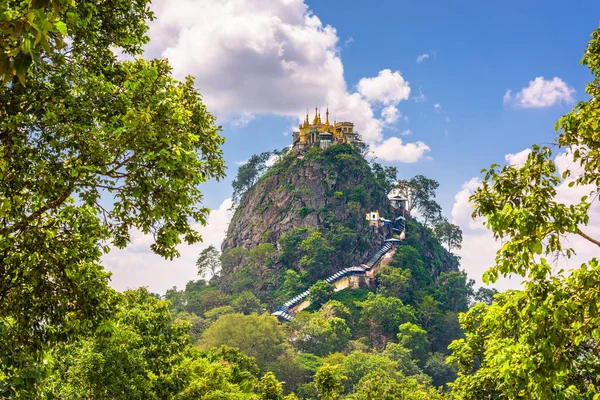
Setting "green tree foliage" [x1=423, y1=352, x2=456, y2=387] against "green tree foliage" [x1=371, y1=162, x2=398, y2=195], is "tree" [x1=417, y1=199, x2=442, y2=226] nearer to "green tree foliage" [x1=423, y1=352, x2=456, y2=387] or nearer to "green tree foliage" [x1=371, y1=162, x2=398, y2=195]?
"green tree foliage" [x1=371, y1=162, x2=398, y2=195]

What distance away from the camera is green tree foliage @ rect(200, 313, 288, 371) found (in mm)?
38719

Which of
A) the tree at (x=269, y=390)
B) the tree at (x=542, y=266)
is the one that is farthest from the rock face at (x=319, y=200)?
the tree at (x=542, y=266)

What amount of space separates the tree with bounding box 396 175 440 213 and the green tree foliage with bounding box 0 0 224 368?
2814 inches

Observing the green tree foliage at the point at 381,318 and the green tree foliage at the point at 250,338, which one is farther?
the green tree foliage at the point at 381,318

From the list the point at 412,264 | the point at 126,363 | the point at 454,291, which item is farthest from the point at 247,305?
the point at 126,363

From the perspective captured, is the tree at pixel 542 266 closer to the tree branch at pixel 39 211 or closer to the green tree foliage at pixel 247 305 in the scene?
the tree branch at pixel 39 211

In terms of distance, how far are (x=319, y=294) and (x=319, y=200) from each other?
17.1 metres

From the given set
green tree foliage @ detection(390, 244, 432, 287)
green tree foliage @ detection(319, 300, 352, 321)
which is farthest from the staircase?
green tree foliage @ detection(319, 300, 352, 321)

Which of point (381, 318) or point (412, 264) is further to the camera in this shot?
point (412, 264)

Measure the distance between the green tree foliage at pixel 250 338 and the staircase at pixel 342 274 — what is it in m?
11.4

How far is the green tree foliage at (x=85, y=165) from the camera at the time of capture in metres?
5.27

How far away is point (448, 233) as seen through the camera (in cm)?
7750

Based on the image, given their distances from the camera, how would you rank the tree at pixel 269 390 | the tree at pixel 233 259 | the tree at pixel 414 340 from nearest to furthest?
the tree at pixel 269 390 < the tree at pixel 414 340 < the tree at pixel 233 259

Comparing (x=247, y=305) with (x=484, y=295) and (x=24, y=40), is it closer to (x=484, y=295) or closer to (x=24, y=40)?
(x=484, y=295)
